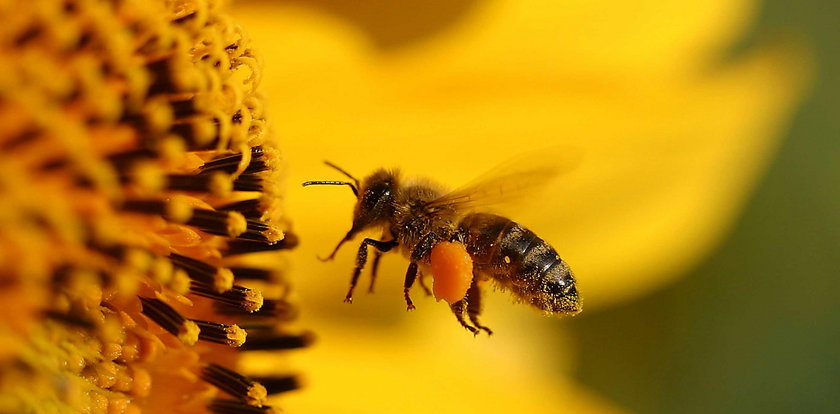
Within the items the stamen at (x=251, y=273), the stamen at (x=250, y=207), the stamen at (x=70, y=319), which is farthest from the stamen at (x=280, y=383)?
the stamen at (x=70, y=319)

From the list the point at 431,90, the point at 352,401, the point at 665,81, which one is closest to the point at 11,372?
the point at 352,401

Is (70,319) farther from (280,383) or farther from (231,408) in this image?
(280,383)

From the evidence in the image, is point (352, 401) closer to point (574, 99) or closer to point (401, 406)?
point (401, 406)

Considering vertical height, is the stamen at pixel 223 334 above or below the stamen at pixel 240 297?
below

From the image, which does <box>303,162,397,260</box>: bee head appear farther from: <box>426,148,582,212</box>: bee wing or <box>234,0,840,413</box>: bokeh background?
<box>234,0,840,413</box>: bokeh background

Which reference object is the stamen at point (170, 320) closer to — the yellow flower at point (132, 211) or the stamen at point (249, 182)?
the yellow flower at point (132, 211)

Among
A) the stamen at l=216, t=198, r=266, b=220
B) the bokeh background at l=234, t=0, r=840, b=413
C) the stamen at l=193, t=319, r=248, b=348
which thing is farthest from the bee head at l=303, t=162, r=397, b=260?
the bokeh background at l=234, t=0, r=840, b=413

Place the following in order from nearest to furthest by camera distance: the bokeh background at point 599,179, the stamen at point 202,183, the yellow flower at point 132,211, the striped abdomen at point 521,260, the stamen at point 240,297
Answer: the yellow flower at point 132,211 → the stamen at point 202,183 → the stamen at point 240,297 → the striped abdomen at point 521,260 → the bokeh background at point 599,179
